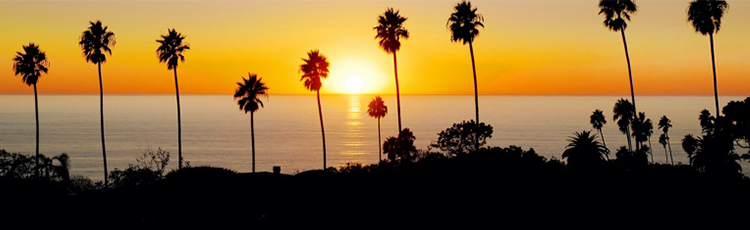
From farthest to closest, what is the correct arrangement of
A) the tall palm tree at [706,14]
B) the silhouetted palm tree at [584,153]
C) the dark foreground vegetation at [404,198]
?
the tall palm tree at [706,14]
the silhouetted palm tree at [584,153]
the dark foreground vegetation at [404,198]

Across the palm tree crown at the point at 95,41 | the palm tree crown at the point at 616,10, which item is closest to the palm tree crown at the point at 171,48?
the palm tree crown at the point at 95,41

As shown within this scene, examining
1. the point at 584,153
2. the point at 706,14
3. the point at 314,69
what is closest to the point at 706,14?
the point at 706,14

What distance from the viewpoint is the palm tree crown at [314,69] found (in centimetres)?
7600

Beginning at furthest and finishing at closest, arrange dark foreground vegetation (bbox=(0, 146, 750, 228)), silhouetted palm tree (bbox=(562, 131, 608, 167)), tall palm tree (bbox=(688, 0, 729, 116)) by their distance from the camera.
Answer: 1. tall palm tree (bbox=(688, 0, 729, 116))
2. silhouetted palm tree (bbox=(562, 131, 608, 167))
3. dark foreground vegetation (bbox=(0, 146, 750, 228))

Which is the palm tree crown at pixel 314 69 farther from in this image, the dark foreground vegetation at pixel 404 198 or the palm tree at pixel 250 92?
the dark foreground vegetation at pixel 404 198

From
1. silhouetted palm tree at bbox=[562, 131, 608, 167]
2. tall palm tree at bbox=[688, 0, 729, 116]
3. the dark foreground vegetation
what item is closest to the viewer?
the dark foreground vegetation

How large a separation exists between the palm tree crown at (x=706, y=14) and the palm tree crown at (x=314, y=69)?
41.7 m

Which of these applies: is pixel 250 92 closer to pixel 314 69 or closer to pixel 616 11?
pixel 314 69

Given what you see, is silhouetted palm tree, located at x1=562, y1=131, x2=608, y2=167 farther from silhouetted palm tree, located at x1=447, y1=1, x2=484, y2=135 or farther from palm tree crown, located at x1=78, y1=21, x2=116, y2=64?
palm tree crown, located at x1=78, y1=21, x2=116, y2=64

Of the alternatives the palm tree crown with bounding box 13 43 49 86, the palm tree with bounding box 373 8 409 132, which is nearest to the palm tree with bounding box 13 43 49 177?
the palm tree crown with bounding box 13 43 49 86

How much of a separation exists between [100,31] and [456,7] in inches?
1470

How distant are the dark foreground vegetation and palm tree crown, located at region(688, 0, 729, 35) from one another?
24.2 m

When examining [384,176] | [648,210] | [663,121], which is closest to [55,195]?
[384,176]

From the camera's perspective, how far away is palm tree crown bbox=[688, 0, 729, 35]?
66500 millimetres
